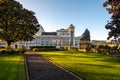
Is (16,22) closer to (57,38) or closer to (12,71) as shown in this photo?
(12,71)

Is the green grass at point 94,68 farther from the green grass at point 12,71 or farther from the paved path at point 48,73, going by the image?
the green grass at point 12,71

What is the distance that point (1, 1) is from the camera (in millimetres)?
57156

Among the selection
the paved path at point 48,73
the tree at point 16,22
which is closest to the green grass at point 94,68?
the paved path at point 48,73

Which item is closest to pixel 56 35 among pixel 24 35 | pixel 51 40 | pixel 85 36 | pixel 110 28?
pixel 51 40

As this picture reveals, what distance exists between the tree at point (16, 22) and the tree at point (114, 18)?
26239 mm

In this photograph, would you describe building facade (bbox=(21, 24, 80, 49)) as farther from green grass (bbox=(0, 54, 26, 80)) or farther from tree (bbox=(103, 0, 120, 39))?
green grass (bbox=(0, 54, 26, 80))

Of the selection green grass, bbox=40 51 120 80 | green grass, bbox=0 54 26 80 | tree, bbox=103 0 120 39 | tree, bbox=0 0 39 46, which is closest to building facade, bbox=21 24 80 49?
tree, bbox=0 0 39 46

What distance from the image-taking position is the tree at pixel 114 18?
38344 millimetres

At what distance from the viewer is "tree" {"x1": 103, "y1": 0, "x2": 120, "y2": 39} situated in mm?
38344

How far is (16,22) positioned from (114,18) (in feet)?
101

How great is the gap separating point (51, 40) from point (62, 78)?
502 ft

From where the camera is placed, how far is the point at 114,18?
4250 cm

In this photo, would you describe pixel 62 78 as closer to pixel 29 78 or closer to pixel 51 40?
pixel 29 78

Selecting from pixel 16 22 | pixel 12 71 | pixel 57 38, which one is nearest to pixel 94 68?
pixel 12 71
